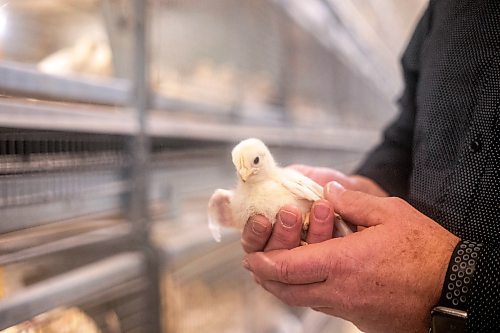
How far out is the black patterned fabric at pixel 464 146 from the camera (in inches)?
31.1

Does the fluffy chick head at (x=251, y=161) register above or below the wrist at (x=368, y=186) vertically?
above

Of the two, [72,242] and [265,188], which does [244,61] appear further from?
[265,188]

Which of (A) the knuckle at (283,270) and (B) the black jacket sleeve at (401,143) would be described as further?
Answer: (B) the black jacket sleeve at (401,143)

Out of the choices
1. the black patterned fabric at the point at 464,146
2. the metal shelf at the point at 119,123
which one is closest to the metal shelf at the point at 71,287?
the metal shelf at the point at 119,123

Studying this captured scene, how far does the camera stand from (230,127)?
2.31 metres

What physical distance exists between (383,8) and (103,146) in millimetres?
4123

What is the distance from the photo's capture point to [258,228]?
84 cm

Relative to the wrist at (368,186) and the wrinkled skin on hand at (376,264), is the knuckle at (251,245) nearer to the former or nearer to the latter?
the wrinkled skin on hand at (376,264)

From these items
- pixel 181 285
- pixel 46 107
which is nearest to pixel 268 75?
pixel 181 285

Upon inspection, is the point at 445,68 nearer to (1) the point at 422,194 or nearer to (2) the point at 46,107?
(1) the point at 422,194

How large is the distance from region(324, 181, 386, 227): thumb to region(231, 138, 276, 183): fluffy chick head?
0.39ft

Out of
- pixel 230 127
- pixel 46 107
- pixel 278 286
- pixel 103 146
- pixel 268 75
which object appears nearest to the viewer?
pixel 278 286

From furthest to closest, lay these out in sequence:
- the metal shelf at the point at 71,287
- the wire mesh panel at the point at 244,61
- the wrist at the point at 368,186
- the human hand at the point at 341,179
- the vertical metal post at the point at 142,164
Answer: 1. the wire mesh panel at the point at 244,61
2. the vertical metal post at the point at 142,164
3. the wrist at the point at 368,186
4. the human hand at the point at 341,179
5. the metal shelf at the point at 71,287

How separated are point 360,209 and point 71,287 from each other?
0.65 meters
